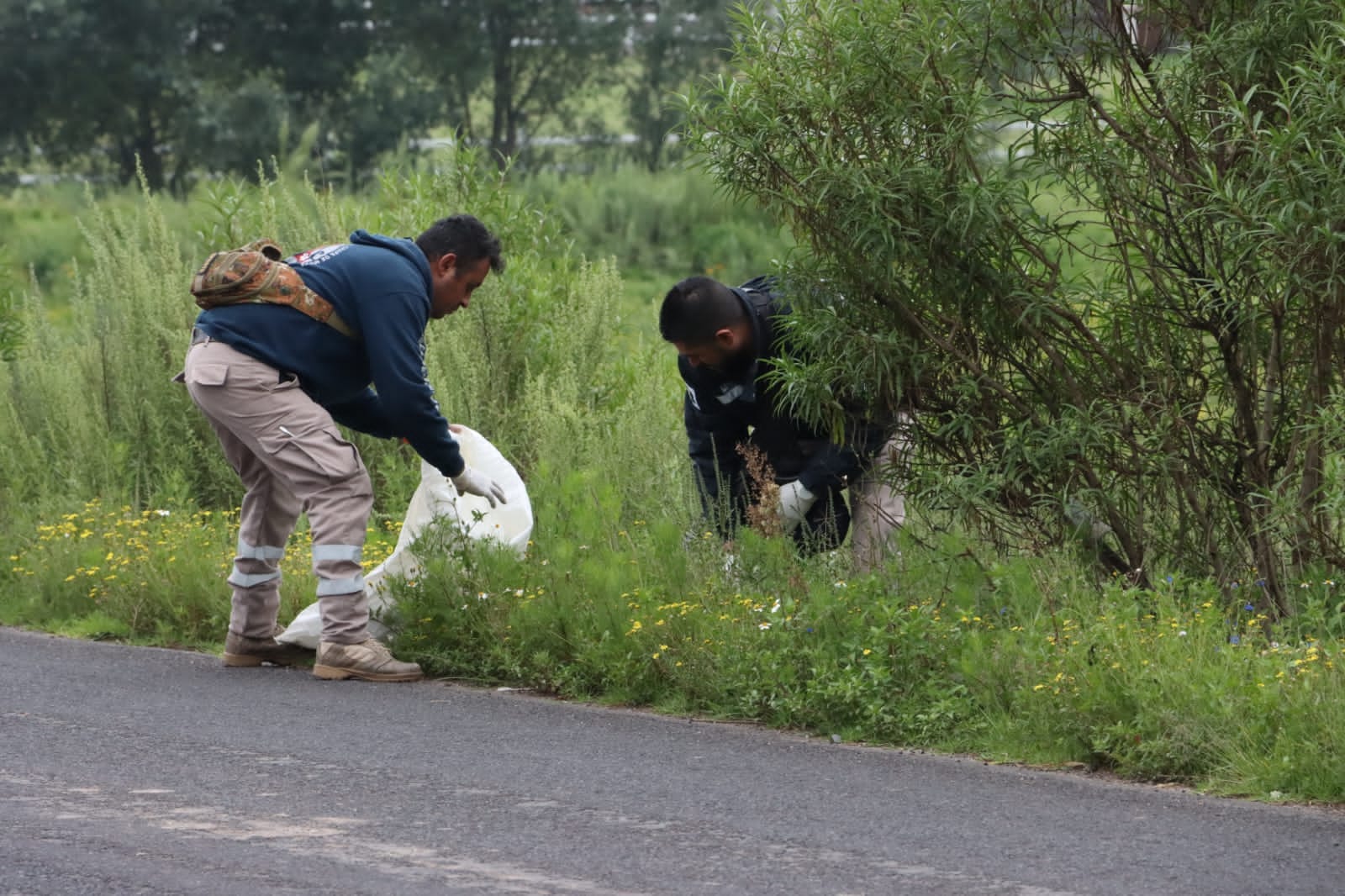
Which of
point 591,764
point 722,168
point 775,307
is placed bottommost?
point 591,764

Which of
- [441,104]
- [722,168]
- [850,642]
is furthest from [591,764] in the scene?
[441,104]

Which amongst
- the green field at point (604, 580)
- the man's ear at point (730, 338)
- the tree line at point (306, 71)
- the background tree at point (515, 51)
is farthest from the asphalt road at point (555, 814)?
the background tree at point (515, 51)

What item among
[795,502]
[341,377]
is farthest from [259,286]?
[795,502]

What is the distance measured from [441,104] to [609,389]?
2394 centimetres

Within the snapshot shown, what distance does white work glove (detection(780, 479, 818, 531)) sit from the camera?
798 cm

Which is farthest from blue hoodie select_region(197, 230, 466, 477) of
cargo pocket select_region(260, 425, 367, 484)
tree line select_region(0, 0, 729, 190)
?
tree line select_region(0, 0, 729, 190)

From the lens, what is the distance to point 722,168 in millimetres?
7352

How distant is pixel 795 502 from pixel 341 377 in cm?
191

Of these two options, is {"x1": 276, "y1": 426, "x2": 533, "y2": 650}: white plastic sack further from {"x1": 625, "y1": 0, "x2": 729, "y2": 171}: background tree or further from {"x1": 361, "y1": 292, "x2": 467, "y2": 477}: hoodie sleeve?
{"x1": 625, "y1": 0, "x2": 729, "y2": 171}: background tree

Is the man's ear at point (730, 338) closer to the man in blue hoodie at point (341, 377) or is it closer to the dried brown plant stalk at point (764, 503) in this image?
the dried brown plant stalk at point (764, 503)

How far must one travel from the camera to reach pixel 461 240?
750 cm

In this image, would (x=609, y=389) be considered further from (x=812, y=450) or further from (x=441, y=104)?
(x=441, y=104)

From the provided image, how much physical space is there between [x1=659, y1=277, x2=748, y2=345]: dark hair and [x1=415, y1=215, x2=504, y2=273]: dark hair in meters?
0.74

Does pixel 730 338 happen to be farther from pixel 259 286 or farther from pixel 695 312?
pixel 259 286
